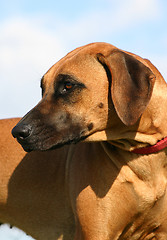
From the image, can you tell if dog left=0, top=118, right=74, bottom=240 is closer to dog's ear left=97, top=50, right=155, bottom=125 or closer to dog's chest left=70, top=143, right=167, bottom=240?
dog's chest left=70, top=143, right=167, bottom=240

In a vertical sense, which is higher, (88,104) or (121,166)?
(88,104)

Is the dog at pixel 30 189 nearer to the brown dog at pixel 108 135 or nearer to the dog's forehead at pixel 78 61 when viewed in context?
the brown dog at pixel 108 135

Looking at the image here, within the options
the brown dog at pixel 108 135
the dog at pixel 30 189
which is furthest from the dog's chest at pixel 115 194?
the dog at pixel 30 189

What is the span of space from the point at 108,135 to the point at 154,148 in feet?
1.57

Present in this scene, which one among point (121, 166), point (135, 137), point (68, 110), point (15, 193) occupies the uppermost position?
point (68, 110)

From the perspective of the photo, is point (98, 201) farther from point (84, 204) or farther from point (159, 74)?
point (159, 74)

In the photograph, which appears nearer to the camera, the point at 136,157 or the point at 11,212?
the point at 136,157

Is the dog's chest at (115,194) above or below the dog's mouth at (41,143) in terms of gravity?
below

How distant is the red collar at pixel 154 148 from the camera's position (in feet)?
14.7

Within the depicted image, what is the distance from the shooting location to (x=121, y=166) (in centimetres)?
450

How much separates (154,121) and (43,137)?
1.05m

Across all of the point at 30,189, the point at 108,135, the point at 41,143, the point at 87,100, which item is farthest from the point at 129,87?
the point at 30,189

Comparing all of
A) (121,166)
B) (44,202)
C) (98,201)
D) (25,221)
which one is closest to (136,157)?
(121,166)

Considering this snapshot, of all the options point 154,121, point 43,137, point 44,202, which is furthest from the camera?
point 44,202
